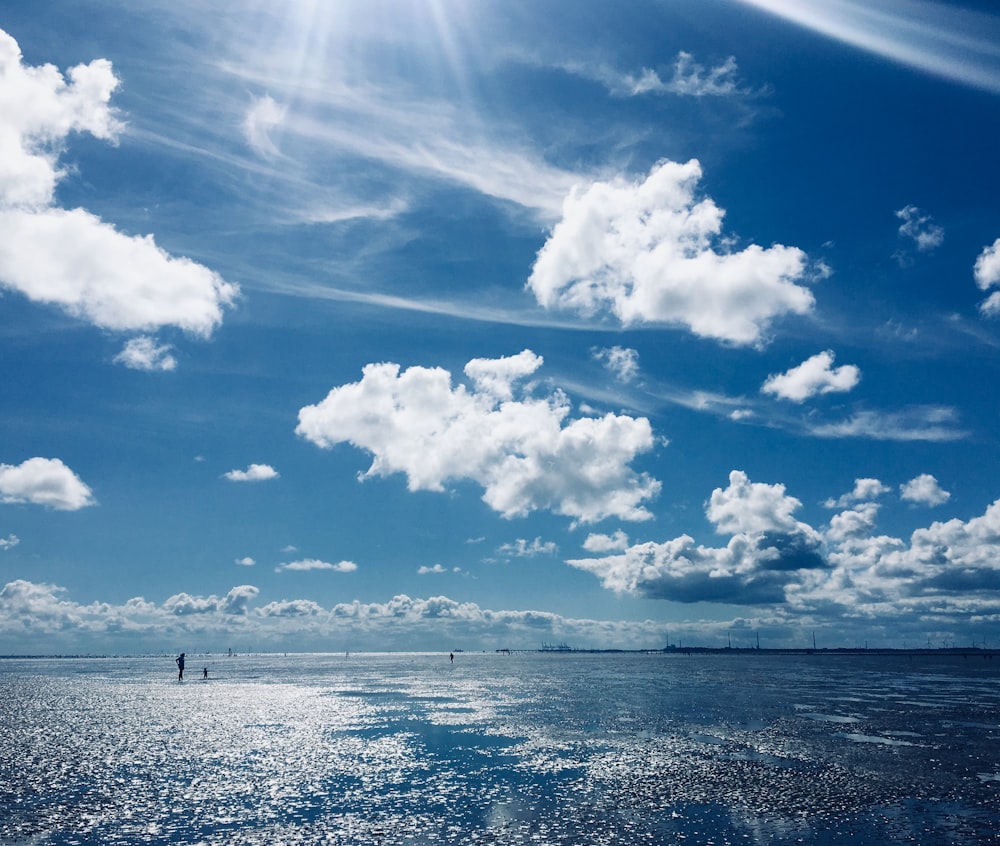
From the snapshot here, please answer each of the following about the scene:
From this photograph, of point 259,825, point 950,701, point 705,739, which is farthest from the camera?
point 950,701

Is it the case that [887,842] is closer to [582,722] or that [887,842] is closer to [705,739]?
[705,739]

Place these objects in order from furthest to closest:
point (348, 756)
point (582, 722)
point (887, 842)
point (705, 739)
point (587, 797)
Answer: point (582, 722), point (705, 739), point (348, 756), point (587, 797), point (887, 842)

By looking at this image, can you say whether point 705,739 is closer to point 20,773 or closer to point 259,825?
point 259,825

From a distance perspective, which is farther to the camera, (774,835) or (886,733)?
(886,733)

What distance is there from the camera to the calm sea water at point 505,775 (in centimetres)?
3288

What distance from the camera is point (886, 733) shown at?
6253cm

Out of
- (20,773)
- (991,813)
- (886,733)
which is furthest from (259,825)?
(886,733)

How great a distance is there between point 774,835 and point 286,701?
8189 centimetres

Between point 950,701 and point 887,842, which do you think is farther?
point 950,701

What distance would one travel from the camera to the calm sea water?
32.9 metres

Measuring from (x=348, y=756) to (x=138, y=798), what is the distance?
16483 millimetres

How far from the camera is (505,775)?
45.0 meters

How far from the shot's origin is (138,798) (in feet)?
128

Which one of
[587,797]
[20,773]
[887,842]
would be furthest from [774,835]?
[20,773]
